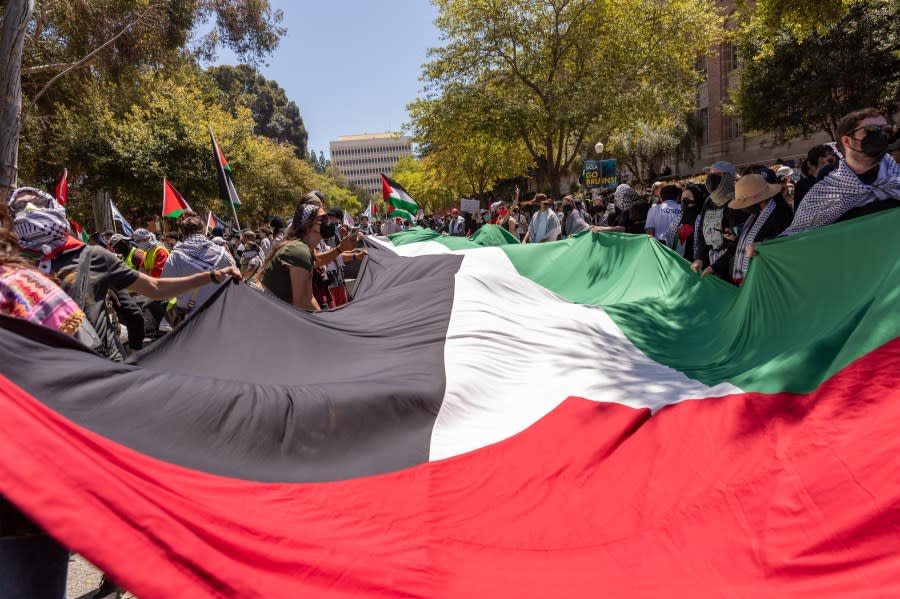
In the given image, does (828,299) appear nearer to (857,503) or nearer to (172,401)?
(857,503)

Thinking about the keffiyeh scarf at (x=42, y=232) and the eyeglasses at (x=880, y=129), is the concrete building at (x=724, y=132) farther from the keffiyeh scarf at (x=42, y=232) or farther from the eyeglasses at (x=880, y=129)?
the keffiyeh scarf at (x=42, y=232)

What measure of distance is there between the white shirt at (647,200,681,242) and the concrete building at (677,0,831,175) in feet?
106

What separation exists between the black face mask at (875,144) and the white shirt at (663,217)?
464 cm

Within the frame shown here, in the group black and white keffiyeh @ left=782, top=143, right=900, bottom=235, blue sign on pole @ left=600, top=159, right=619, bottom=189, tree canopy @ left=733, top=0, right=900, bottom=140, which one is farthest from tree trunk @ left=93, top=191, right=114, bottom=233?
black and white keffiyeh @ left=782, top=143, right=900, bottom=235

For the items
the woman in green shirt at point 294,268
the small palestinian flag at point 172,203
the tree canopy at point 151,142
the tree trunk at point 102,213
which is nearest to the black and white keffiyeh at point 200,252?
the woman in green shirt at point 294,268

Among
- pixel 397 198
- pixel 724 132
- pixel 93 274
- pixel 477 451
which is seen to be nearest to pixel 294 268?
pixel 93 274

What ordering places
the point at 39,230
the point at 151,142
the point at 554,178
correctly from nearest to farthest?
the point at 39,230
the point at 554,178
the point at 151,142

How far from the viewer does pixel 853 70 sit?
26031mm

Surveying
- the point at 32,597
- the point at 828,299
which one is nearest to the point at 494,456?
the point at 32,597

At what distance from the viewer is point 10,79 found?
9.47 meters

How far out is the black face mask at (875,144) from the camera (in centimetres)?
417

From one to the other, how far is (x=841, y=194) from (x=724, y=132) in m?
43.3

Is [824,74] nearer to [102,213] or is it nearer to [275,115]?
[102,213]

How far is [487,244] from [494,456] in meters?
7.16
